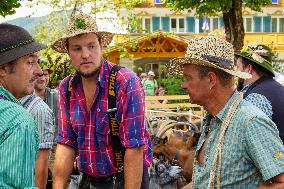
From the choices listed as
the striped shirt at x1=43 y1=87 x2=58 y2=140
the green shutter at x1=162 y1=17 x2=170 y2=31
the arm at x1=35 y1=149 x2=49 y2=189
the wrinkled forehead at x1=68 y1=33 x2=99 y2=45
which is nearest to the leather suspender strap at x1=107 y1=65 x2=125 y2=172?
the wrinkled forehead at x1=68 y1=33 x2=99 y2=45

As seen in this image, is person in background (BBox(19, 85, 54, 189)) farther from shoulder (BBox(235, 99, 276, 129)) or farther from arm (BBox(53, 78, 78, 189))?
shoulder (BBox(235, 99, 276, 129))

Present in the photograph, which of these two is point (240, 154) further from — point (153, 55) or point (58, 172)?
point (153, 55)

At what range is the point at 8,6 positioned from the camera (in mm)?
8117

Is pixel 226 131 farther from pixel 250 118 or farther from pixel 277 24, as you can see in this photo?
pixel 277 24

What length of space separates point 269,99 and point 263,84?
0.24 meters

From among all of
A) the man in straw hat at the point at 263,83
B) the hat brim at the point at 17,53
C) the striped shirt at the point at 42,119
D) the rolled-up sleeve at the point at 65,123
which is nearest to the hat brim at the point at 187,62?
the rolled-up sleeve at the point at 65,123

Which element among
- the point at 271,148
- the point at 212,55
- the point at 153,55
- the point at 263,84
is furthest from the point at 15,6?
the point at 153,55

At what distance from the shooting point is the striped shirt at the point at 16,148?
261 centimetres

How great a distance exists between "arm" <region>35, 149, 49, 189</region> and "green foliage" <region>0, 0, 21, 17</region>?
3776mm

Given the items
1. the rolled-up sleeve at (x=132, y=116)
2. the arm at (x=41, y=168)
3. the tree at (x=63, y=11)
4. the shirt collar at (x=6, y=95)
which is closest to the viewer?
the shirt collar at (x=6, y=95)

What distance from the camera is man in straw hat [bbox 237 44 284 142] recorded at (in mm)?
5070

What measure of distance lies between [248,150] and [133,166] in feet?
3.09

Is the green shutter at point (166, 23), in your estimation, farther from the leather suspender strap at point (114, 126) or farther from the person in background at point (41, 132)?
the leather suspender strap at point (114, 126)

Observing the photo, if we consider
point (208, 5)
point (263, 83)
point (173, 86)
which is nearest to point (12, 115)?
point (263, 83)
